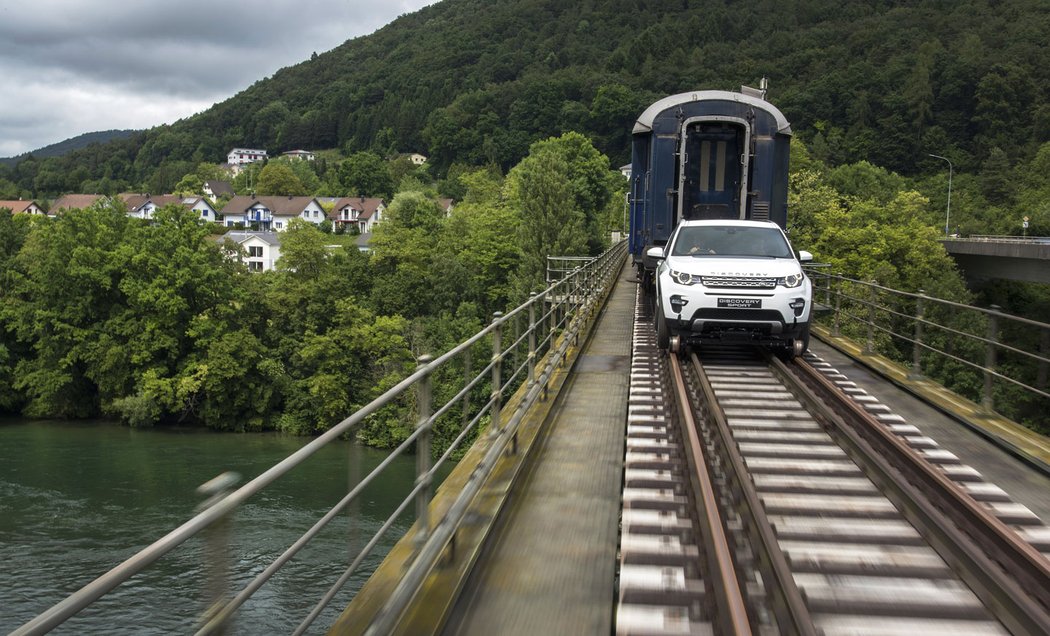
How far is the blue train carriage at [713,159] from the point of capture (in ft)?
49.7

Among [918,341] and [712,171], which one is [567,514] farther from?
[712,171]

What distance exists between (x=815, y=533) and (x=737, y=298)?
19.2 ft

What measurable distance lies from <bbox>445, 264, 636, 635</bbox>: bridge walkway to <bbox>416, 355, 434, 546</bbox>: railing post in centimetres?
45

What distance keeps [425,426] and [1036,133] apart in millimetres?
107369

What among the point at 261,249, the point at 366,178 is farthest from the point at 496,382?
the point at 366,178

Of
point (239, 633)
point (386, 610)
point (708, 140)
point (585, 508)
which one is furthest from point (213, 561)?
point (708, 140)

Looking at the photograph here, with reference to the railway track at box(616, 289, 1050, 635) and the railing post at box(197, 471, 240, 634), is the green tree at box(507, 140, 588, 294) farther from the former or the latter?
the railing post at box(197, 471, 240, 634)

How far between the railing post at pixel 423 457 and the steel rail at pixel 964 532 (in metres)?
3.07

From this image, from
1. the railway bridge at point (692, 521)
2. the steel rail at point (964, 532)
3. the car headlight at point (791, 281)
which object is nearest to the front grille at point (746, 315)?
the car headlight at point (791, 281)

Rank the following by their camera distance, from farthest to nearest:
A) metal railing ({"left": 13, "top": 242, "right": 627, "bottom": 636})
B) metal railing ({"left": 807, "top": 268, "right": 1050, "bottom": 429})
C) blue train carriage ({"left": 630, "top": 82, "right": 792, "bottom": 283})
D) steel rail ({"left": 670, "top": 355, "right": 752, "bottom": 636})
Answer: metal railing ({"left": 807, "top": 268, "right": 1050, "bottom": 429}) → blue train carriage ({"left": 630, "top": 82, "right": 792, "bottom": 283}) → steel rail ({"left": 670, "top": 355, "right": 752, "bottom": 636}) → metal railing ({"left": 13, "top": 242, "right": 627, "bottom": 636})

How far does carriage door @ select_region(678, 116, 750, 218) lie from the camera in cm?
1551

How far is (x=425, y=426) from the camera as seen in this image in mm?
4375

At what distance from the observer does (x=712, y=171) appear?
15.8m

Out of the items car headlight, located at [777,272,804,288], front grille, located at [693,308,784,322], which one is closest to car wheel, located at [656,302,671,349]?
front grille, located at [693,308,784,322]
